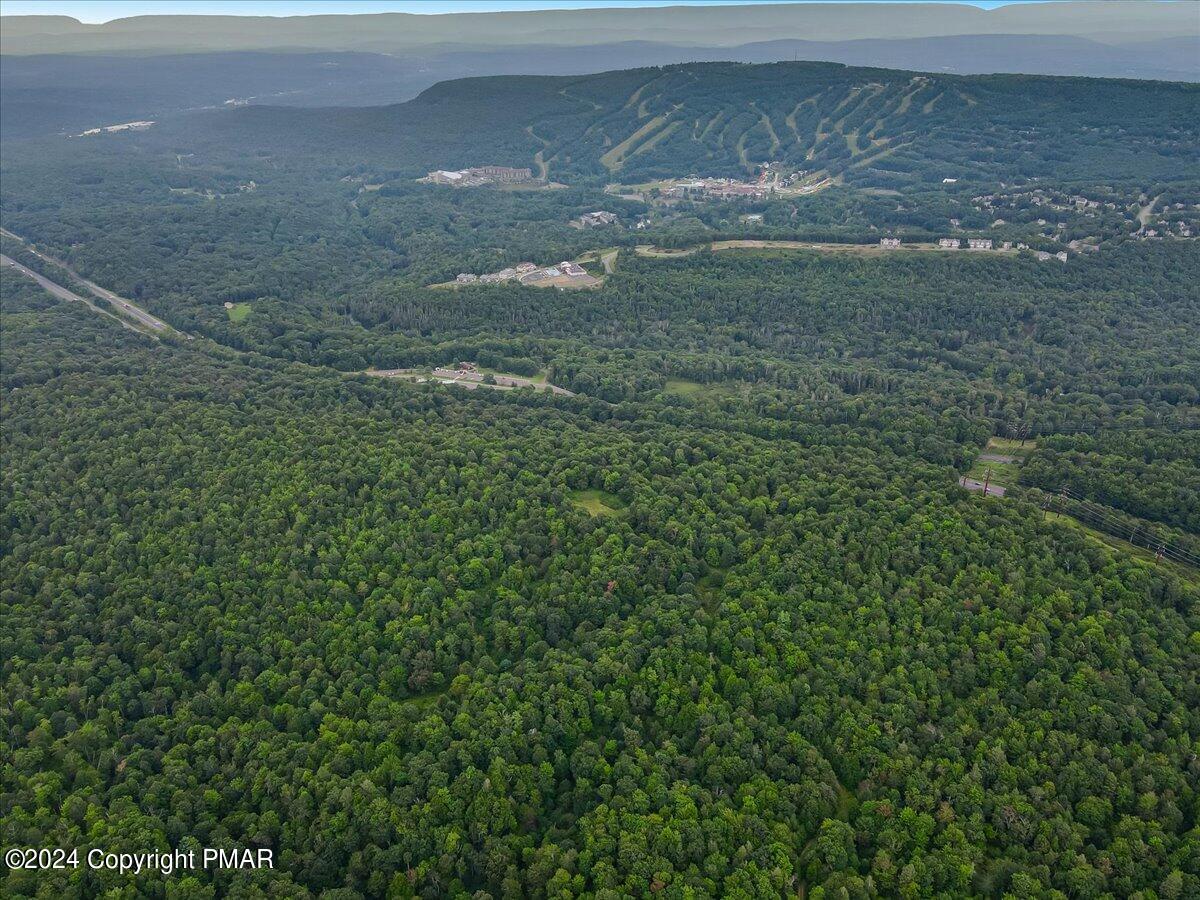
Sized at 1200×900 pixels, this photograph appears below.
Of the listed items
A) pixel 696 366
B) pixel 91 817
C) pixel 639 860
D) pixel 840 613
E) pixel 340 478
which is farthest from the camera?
pixel 696 366

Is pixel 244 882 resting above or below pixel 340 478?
below

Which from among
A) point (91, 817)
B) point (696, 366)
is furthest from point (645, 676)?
point (696, 366)

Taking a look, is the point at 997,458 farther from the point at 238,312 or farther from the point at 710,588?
the point at 238,312

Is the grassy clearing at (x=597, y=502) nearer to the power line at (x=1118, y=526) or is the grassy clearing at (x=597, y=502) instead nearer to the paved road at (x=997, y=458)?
the power line at (x=1118, y=526)

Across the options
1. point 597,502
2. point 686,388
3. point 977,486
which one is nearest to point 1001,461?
point 977,486

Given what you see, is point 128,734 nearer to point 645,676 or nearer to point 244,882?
point 244,882

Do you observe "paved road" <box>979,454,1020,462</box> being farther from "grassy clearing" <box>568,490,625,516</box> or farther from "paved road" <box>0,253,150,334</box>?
"paved road" <box>0,253,150,334</box>

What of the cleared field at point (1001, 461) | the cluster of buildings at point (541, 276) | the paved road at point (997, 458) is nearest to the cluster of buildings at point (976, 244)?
the cluster of buildings at point (541, 276)

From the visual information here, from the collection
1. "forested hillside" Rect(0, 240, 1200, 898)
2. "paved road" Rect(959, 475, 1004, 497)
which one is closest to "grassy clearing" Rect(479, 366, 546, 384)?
"forested hillside" Rect(0, 240, 1200, 898)
